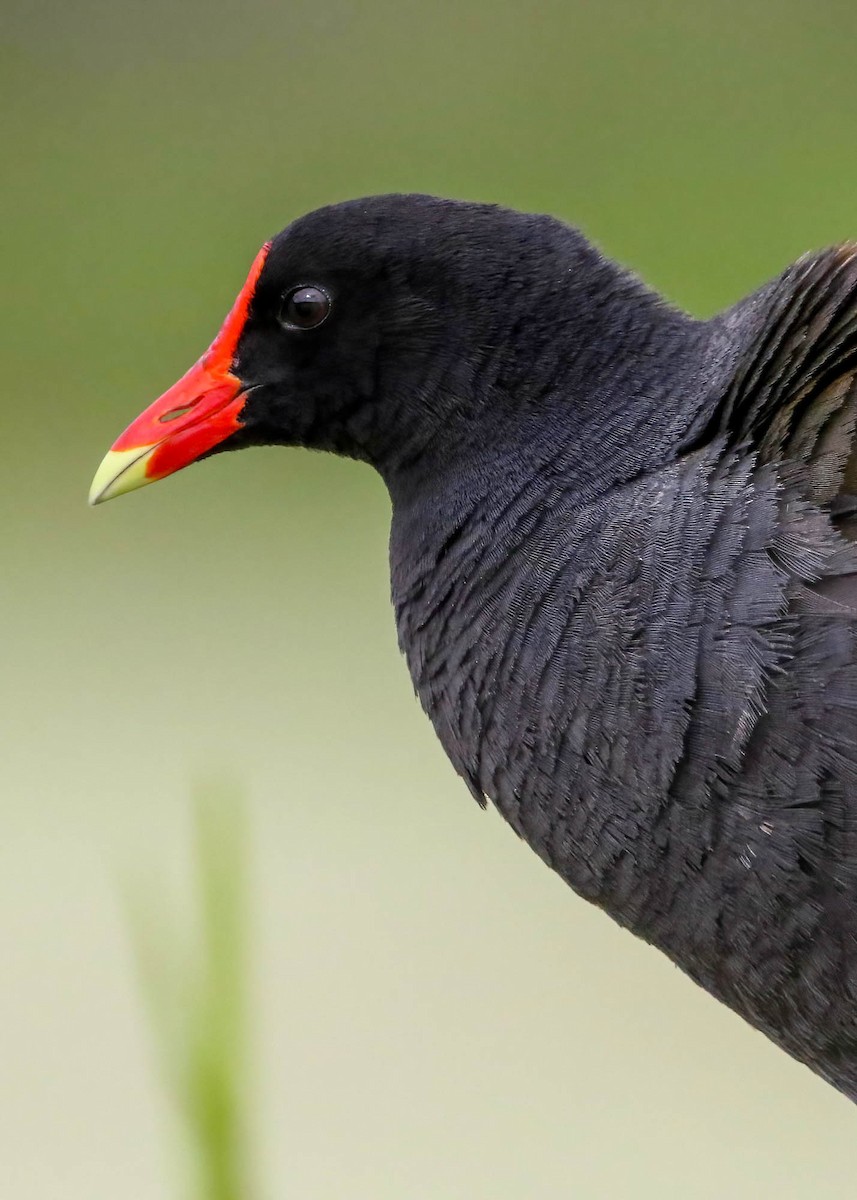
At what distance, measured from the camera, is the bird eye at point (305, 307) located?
2.83ft

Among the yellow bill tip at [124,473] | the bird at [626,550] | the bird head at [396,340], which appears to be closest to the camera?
the bird at [626,550]

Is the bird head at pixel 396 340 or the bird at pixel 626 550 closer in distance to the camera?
the bird at pixel 626 550

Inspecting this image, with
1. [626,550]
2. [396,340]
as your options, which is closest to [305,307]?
[396,340]

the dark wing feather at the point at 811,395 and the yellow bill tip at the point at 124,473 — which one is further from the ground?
the dark wing feather at the point at 811,395

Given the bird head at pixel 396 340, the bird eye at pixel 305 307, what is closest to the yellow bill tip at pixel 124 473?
the bird head at pixel 396 340

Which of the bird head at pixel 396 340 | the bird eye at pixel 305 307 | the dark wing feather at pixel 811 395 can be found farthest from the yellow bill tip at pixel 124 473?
the dark wing feather at pixel 811 395

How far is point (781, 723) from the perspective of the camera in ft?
2.04

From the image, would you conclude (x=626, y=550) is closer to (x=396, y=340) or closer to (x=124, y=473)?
(x=396, y=340)

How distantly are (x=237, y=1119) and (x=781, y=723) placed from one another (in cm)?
36

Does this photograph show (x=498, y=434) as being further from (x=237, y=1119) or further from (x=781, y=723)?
(x=237, y=1119)

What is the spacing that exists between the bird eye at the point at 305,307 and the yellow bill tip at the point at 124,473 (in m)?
0.11

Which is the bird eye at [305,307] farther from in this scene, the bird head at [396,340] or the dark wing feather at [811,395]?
the dark wing feather at [811,395]

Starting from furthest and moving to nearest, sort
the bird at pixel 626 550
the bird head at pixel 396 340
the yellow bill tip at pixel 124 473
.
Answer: the yellow bill tip at pixel 124 473 < the bird head at pixel 396 340 < the bird at pixel 626 550

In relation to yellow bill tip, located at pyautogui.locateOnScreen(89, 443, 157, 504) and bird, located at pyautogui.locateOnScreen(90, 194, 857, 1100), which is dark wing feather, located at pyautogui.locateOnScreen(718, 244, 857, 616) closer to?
bird, located at pyautogui.locateOnScreen(90, 194, 857, 1100)
